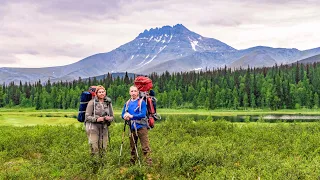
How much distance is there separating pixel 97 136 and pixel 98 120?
0.85 m

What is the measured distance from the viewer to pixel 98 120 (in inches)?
488

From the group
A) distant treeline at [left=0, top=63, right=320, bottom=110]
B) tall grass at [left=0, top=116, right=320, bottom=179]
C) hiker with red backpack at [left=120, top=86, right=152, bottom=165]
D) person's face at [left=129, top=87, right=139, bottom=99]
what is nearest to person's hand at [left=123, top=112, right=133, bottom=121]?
hiker with red backpack at [left=120, top=86, right=152, bottom=165]

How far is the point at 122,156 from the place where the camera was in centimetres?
1288

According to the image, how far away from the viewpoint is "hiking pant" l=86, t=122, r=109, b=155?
1274 centimetres

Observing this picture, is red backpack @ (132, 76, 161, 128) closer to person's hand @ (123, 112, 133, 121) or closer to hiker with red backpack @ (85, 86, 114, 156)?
person's hand @ (123, 112, 133, 121)

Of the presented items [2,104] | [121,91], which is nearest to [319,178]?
[121,91]

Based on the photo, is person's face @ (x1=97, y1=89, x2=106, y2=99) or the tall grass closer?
the tall grass

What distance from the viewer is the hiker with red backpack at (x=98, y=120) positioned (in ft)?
41.4

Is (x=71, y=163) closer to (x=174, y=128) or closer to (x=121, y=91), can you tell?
(x=174, y=128)

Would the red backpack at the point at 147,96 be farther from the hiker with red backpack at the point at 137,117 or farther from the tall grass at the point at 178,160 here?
the tall grass at the point at 178,160

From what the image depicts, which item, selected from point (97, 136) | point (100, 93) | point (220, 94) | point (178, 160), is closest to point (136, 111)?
point (100, 93)

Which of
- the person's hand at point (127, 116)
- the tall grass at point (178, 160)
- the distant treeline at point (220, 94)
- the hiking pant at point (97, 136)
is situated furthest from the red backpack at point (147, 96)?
the distant treeline at point (220, 94)

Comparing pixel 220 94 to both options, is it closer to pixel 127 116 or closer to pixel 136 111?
pixel 136 111

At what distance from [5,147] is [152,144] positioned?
7370 mm
